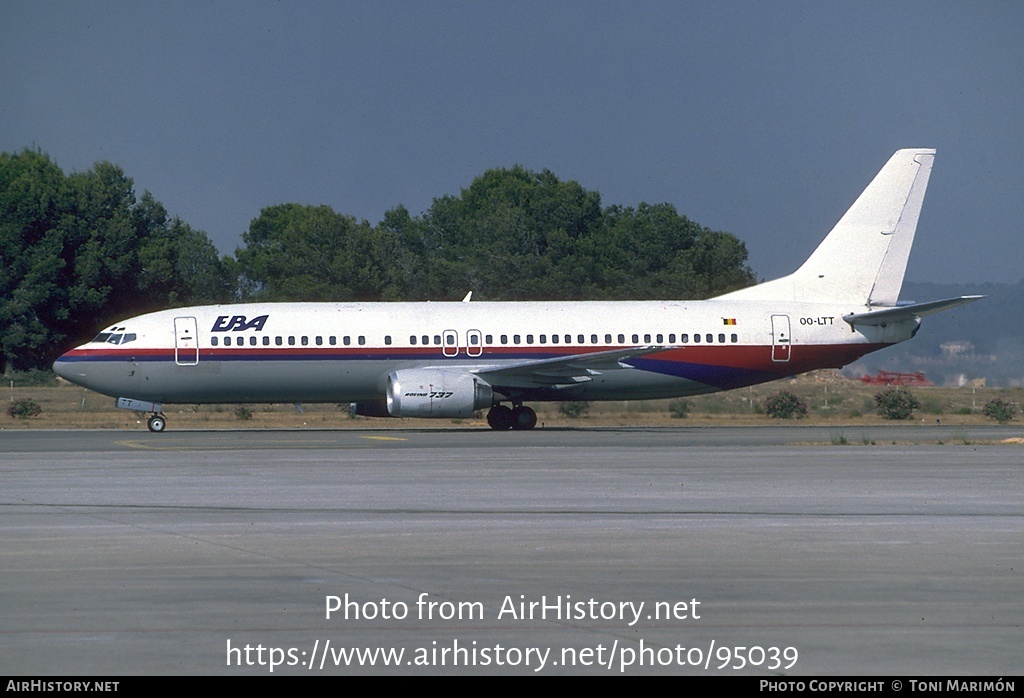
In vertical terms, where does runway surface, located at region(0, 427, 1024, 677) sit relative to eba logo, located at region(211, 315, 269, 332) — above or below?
below

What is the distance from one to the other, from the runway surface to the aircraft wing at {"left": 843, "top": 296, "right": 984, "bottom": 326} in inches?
495

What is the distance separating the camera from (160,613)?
375 inches

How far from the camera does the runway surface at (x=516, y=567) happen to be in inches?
327

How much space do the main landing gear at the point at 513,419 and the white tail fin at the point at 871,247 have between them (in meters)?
7.33

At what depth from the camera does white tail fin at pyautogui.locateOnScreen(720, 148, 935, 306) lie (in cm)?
3769

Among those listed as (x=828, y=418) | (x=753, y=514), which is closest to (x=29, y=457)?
(x=753, y=514)

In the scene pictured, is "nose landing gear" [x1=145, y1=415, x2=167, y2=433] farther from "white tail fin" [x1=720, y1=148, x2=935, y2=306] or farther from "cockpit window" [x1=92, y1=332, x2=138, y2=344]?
"white tail fin" [x1=720, y1=148, x2=935, y2=306]

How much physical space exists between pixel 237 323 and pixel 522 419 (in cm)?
780

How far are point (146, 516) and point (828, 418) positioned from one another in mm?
31517

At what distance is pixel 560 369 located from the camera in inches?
1369

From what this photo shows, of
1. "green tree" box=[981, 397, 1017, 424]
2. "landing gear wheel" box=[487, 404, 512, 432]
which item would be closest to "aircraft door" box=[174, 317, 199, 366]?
"landing gear wheel" box=[487, 404, 512, 432]

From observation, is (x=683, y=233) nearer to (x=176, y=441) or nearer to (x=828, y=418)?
(x=828, y=418)

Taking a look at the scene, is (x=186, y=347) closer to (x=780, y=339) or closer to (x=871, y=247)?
(x=780, y=339)

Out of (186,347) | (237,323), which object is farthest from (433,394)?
(186,347)
